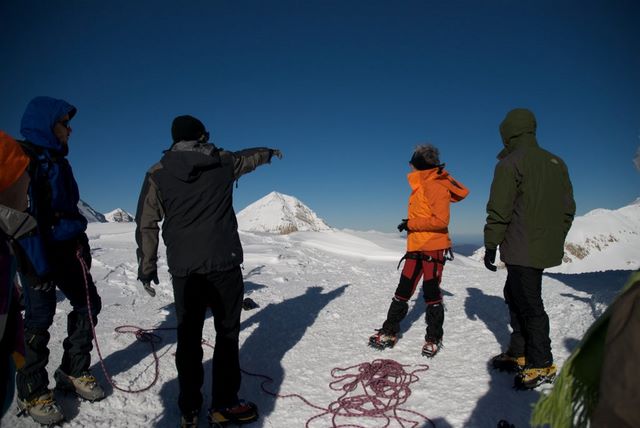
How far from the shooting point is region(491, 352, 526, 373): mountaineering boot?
373 cm

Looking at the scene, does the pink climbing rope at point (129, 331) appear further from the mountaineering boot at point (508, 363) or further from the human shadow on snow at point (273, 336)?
the mountaineering boot at point (508, 363)

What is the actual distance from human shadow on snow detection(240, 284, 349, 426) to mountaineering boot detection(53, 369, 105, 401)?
1.29 metres

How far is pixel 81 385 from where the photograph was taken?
3.16m

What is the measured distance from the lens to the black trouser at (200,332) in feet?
9.26

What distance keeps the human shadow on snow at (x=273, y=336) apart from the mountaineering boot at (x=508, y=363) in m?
2.36

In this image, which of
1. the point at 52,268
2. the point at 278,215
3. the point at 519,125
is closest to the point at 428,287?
the point at 519,125

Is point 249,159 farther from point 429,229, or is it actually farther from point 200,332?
point 429,229

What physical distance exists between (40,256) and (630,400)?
122 inches

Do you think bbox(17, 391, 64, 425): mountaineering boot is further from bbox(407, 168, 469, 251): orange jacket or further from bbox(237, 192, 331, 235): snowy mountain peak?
bbox(237, 192, 331, 235): snowy mountain peak

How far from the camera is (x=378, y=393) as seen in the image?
351cm

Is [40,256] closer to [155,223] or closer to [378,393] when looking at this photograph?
[155,223]

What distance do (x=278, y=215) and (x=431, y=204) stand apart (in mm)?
34572

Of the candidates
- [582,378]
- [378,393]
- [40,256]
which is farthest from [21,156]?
[378,393]

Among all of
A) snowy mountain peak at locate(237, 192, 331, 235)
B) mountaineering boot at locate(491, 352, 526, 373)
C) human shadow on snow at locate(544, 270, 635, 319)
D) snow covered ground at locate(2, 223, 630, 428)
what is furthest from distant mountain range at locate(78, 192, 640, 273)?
mountaineering boot at locate(491, 352, 526, 373)
